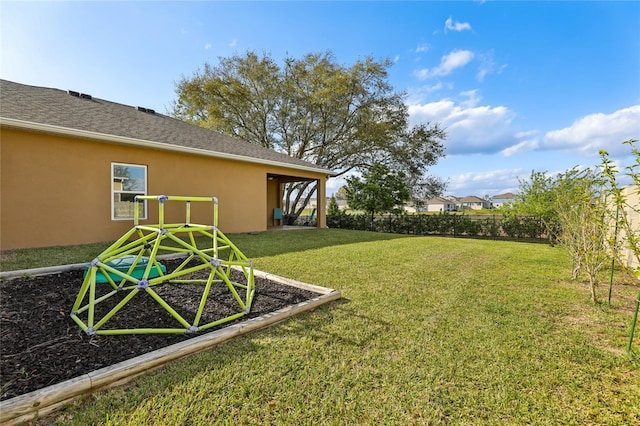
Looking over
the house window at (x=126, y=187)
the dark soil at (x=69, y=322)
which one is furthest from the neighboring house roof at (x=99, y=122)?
the dark soil at (x=69, y=322)

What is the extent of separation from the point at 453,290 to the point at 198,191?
815cm

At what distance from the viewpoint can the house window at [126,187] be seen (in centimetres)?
785

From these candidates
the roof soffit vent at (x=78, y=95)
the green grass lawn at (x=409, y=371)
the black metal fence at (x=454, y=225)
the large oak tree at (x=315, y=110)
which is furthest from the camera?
the large oak tree at (x=315, y=110)

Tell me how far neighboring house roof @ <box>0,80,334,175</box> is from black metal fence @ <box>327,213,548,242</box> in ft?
23.2

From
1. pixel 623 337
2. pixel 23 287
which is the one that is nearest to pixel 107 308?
pixel 23 287

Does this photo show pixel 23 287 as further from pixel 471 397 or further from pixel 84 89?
pixel 84 89

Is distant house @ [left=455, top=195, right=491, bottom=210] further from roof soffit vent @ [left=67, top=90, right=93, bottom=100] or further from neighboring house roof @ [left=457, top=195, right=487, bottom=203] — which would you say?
roof soffit vent @ [left=67, top=90, right=93, bottom=100]

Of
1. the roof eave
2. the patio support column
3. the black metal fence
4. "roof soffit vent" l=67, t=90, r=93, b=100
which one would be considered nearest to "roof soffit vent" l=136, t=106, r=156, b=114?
"roof soffit vent" l=67, t=90, r=93, b=100

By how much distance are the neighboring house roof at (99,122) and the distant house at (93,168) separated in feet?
0.09

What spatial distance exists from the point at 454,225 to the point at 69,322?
15972mm

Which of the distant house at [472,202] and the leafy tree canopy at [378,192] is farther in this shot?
the distant house at [472,202]

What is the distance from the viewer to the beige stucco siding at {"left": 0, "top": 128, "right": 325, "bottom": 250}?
6355 millimetres

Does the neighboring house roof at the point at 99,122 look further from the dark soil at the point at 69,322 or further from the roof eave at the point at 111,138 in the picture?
the dark soil at the point at 69,322

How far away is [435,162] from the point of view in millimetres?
20438
